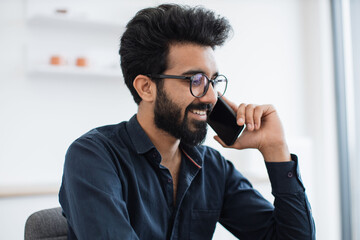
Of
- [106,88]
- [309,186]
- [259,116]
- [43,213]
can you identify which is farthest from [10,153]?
[309,186]

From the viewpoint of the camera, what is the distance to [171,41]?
4.27 ft

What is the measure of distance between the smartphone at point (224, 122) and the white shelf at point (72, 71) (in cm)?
134

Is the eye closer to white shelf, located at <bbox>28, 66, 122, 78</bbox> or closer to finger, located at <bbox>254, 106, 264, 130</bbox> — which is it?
finger, located at <bbox>254, 106, 264, 130</bbox>

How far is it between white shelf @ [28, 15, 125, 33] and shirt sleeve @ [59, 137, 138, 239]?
162 centimetres

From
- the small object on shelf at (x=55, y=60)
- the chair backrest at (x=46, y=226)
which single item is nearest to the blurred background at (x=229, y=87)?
the small object on shelf at (x=55, y=60)

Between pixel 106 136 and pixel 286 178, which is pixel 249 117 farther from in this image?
pixel 106 136

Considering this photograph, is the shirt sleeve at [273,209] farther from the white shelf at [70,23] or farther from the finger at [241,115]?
the white shelf at [70,23]

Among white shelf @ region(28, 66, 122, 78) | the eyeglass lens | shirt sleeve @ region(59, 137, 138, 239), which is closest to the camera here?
shirt sleeve @ region(59, 137, 138, 239)

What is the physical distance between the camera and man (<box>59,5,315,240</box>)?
117 cm

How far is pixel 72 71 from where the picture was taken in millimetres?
2451

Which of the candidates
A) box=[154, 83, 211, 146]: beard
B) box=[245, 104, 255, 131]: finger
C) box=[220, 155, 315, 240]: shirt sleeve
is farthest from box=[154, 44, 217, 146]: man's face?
box=[220, 155, 315, 240]: shirt sleeve

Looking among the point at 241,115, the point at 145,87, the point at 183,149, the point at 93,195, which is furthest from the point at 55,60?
the point at 93,195

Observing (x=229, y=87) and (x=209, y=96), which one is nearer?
(x=209, y=96)

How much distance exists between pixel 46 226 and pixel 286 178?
78 centimetres
